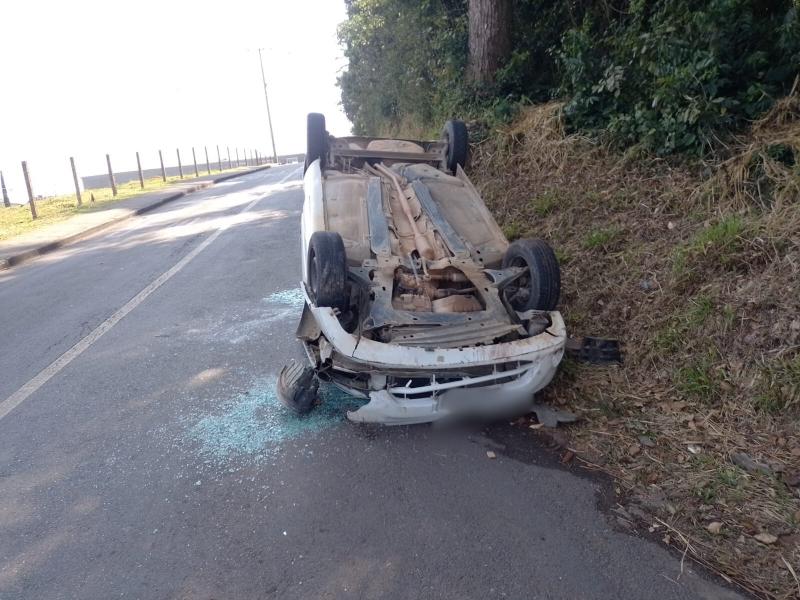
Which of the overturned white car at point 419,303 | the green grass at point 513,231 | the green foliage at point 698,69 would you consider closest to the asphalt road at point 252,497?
the overturned white car at point 419,303

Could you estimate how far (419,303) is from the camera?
404 centimetres

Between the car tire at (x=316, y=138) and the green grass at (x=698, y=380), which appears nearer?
the green grass at (x=698, y=380)

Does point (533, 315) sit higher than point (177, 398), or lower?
higher

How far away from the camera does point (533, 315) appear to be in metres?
3.87

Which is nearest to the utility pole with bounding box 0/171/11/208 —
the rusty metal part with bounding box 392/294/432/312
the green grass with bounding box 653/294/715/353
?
the rusty metal part with bounding box 392/294/432/312

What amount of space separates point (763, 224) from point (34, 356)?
6302 mm

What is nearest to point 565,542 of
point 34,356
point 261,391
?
point 261,391

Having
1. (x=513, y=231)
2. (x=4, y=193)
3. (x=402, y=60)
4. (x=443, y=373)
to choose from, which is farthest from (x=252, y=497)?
(x=4, y=193)

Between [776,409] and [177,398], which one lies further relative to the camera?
[177,398]

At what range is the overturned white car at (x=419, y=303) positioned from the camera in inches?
134

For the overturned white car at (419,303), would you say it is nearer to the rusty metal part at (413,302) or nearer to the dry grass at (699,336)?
the rusty metal part at (413,302)

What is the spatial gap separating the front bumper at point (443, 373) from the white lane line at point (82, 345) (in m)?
2.57

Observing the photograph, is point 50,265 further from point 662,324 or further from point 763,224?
point 763,224

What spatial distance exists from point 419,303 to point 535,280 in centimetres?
88
